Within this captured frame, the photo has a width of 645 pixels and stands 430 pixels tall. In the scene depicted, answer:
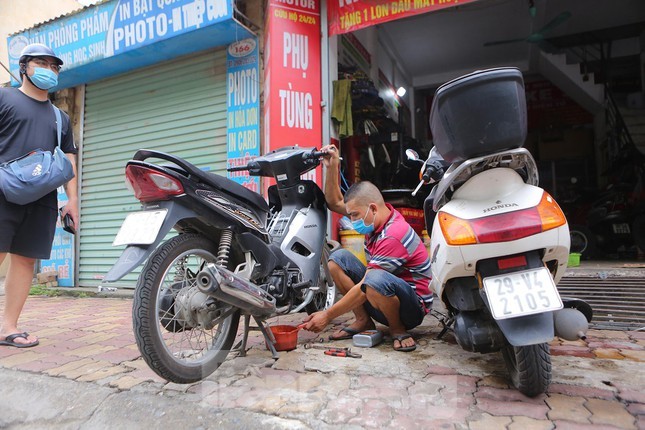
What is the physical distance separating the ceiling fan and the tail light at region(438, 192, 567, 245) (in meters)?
7.33

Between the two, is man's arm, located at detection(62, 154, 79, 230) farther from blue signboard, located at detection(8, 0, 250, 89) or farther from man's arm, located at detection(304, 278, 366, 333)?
blue signboard, located at detection(8, 0, 250, 89)

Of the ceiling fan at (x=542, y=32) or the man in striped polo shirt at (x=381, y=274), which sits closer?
the man in striped polo shirt at (x=381, y=274)

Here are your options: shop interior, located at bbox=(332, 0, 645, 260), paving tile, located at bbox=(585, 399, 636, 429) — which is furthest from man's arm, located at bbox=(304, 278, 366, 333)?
shop interior, located at bbox=(332, 0, 645, 260)

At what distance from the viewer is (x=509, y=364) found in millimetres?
1782

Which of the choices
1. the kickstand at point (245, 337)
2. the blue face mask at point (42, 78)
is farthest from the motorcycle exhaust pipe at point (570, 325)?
the blue face mask at point (42, 78)

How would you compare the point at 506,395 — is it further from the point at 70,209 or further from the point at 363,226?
the point at 70,209

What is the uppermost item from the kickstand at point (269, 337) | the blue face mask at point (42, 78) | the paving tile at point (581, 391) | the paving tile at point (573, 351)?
the blue face mask at point (42, 78)

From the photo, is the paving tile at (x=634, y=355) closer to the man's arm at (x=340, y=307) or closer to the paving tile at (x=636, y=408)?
the paving tile at (x=636, y=408)

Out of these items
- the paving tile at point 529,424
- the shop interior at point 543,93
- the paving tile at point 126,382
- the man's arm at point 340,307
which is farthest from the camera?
the shop interior at point 543,93

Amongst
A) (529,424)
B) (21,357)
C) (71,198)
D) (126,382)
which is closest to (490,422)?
(529,424)

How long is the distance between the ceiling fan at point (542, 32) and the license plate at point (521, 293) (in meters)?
7.56

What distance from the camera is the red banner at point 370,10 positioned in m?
3.92

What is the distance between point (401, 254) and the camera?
2.39 meters

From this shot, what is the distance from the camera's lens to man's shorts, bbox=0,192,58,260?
265cm
